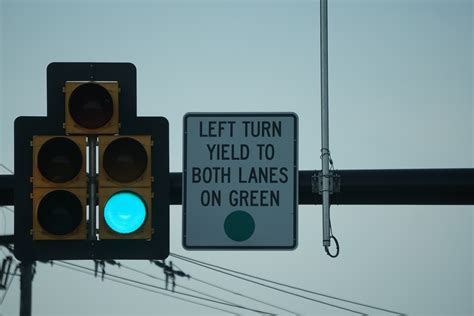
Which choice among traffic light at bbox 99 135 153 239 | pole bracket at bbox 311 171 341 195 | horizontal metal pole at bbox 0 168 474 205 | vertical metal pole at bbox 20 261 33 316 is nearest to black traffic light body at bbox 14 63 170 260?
traffic light at bbox 99 135 153 239

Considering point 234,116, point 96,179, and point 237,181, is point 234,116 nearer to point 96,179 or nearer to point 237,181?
point 237,181

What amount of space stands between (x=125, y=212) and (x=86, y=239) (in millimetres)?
412

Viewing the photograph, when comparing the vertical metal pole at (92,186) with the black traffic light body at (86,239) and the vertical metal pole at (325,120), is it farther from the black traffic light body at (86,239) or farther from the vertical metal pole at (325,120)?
the vertical metal pole at (325,120)

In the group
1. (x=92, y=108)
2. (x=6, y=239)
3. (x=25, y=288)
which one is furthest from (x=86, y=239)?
(x=25, y=288)

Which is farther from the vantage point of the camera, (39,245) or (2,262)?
(2,262)

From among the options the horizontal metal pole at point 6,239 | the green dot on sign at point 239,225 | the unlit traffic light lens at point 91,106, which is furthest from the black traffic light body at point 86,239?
the horizontal metal pole at point 6,239

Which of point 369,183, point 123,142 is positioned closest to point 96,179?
point 123,142

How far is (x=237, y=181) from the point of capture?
10.4m

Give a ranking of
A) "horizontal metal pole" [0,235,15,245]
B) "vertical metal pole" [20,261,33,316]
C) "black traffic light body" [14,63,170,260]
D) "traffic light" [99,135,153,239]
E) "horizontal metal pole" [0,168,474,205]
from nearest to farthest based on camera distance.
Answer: "traffic light" [99,135,153,239], "black traffic light body" [14,63,170,260], "horizontal metal pole" [0,168,474,205], "horizontal metal pole" [0,235,15,245], "vertical metal pole" [20,261,33,316]

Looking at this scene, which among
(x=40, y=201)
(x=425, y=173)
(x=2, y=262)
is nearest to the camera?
(x=40, y=201)

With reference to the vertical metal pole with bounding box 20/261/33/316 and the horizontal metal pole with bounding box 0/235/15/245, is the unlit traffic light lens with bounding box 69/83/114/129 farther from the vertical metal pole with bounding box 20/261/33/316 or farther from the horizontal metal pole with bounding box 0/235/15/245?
the vertical metal pole with bounding box 20/261/33/316

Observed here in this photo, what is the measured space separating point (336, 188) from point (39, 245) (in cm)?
265

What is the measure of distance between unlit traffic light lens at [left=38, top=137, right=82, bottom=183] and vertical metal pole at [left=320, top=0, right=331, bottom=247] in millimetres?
2218

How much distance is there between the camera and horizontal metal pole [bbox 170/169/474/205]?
34.7 ft
